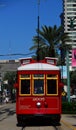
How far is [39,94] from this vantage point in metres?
25.0

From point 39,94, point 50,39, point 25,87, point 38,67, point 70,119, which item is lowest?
point 70,119

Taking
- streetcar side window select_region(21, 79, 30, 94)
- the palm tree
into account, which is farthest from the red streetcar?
the palm tree

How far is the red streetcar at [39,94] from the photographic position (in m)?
24.9

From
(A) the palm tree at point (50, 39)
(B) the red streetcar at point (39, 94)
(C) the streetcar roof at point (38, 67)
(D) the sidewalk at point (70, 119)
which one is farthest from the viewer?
(A) the palm tree at point (50, 39)

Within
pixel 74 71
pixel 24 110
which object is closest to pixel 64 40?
pixel 24 110

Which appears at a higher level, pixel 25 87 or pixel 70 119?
pixel 25 87

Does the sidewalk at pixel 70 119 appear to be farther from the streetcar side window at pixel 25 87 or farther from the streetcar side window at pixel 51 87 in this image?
the streetcar side window at pixel 25 87

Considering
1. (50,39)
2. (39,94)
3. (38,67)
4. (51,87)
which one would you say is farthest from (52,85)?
(50,39)

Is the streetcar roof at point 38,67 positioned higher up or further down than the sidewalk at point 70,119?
higher up

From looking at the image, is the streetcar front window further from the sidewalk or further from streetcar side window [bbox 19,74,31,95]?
the sidewalk

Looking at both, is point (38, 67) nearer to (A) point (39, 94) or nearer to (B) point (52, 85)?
(B) point (52, 85)

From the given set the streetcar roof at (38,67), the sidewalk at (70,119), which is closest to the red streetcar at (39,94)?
the streetcar roof at (38,67)

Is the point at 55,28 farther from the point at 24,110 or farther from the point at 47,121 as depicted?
the point at 24,110

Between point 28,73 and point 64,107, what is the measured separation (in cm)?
2220
